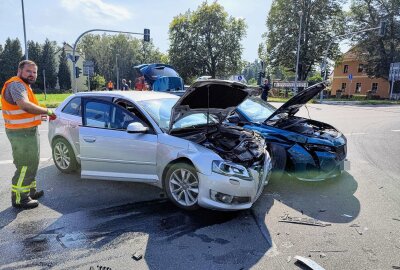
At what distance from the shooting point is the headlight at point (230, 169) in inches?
155

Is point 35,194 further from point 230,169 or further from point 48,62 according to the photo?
point 48,62

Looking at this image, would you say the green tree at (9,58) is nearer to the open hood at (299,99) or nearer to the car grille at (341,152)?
the open hood at (299,99)

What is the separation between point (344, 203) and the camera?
4688 mm

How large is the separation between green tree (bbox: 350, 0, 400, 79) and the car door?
4236 cm

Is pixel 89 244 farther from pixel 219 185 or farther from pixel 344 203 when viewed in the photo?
pixel 344 203

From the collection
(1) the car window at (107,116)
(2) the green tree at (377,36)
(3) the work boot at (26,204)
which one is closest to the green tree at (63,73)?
(2) the green tree at (377,36)

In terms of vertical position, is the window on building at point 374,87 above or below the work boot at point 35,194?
above

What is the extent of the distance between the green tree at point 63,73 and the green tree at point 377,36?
52361mm

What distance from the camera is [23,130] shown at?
439 cm

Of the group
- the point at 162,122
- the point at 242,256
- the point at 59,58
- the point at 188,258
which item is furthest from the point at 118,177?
the point at 59,58

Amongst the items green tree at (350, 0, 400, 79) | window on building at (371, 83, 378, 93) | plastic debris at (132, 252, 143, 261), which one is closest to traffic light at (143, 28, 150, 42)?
plastic debris at (132, 252, 143, 261)

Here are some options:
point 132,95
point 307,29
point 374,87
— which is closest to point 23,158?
point 132,95

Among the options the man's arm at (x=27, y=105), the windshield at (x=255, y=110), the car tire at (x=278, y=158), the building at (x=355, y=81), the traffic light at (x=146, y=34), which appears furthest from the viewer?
the building at (x=355, y=81)

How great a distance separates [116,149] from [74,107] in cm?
179
